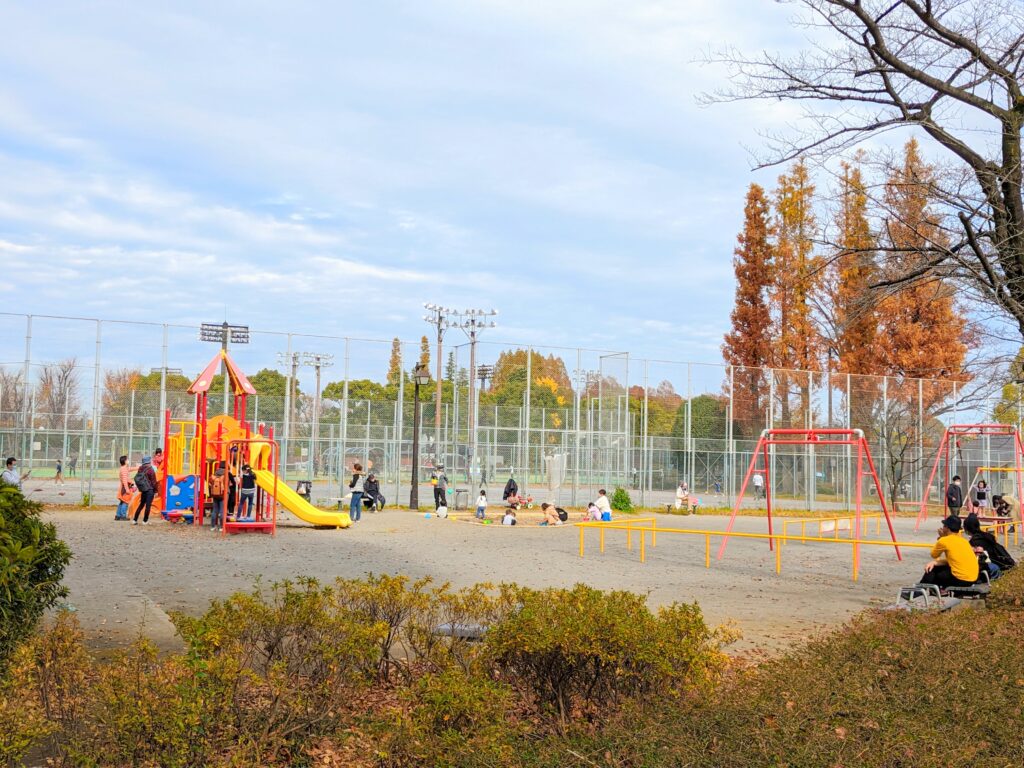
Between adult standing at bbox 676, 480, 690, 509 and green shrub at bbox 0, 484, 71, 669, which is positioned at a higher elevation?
green shrub at bbox 0, 484, 71, 669

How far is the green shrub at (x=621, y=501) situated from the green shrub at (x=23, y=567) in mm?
27401

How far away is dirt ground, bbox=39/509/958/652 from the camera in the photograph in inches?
413

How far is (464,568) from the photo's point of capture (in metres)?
14.9

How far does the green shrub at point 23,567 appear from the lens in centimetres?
549

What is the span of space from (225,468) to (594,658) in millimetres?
17352

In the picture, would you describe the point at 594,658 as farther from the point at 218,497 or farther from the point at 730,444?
the point at 730,444

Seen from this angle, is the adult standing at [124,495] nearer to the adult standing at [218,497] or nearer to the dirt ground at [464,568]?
the dirt ground at [464,568]

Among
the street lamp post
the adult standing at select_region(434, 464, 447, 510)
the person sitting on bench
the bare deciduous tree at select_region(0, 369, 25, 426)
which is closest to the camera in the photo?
the person sitting on bench

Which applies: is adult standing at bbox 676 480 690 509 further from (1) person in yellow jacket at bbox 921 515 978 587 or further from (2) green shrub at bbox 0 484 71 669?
(2) green shrub at bbox 0 484 71 669

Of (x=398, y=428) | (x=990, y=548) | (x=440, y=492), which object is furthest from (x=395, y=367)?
(x=990, y=548)

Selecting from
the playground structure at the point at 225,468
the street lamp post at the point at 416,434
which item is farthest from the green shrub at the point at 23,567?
the street lamp post at the point at 416,434

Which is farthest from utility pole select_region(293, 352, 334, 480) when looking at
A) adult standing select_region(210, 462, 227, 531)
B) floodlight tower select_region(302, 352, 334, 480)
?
adult standing select_region(210, 462, 227, 531)

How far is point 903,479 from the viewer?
129 ft

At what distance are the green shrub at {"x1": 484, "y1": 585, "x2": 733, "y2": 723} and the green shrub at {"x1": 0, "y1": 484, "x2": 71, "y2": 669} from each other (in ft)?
8.92
